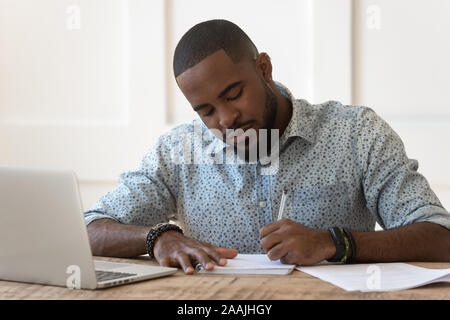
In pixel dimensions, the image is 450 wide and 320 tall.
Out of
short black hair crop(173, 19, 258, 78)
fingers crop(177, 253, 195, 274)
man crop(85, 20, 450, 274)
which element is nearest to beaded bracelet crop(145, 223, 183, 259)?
man crop(85, 20, 450, 274)

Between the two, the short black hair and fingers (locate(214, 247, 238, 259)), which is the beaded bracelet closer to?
fingers (locate(214, 247, 238, 259))

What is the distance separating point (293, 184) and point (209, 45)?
41 cm

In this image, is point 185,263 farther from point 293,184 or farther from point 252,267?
point 293,184

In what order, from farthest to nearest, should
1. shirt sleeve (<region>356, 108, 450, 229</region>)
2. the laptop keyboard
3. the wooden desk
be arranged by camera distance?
shirt sleeve (<region>356, 108, 450, 229</region>), the laptop keyboard, the wooden desk

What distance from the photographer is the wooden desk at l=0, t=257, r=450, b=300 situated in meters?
1.05

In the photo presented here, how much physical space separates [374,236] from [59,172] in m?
0.68

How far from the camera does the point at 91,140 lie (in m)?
2.55

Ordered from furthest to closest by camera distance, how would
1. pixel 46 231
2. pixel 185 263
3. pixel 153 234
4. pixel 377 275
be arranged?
1. pixel 153 234
2. pixel 185 263
3. pixel 377 275
4. pixel 46 231

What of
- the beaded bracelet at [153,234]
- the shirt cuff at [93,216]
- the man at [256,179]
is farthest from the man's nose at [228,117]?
the shirt cuff at [93,216]

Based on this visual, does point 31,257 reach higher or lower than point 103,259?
higher

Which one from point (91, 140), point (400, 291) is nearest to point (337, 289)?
point (400, 291)

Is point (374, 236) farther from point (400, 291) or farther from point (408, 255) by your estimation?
point (400, 291)

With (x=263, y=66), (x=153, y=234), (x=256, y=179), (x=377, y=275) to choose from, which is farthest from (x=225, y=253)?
(x=263, y=66)

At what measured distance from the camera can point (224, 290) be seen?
110 centimetres
